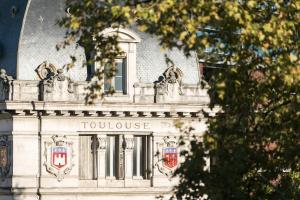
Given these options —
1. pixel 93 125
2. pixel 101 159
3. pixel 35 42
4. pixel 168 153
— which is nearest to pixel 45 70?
pixel 35 42

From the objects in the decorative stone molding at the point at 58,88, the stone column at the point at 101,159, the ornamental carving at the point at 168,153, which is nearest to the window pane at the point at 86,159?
the stone column at the point at 101,159

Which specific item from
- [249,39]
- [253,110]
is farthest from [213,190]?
[249,39]

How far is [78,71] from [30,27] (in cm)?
326

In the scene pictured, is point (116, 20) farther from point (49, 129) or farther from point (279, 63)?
point (49, 129)

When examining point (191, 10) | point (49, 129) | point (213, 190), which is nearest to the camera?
point (191, 10)

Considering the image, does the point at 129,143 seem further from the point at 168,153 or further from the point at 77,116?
the point at 77,116

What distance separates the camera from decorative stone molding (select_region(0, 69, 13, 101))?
6706 centimetres

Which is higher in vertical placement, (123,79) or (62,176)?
(123,79)

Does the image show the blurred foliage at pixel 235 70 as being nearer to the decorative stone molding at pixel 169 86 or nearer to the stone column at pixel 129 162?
the stone column at pixel 129 162

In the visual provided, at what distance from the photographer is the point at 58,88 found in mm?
67750

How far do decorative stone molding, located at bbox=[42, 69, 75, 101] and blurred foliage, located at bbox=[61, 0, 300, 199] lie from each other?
22.4 metres

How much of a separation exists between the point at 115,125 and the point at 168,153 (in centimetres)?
325

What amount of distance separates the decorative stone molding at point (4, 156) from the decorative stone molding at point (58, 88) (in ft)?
10.3

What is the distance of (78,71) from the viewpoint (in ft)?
228
